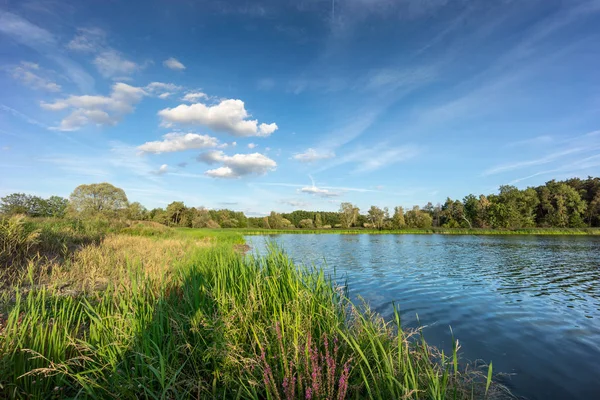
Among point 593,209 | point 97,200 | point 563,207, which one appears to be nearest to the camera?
point 97,200

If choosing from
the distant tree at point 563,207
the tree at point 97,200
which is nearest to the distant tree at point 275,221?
the tree at point 97,200

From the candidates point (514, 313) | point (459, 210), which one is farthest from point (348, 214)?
point (514, 313)

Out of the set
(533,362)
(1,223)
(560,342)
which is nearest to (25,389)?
(533,362)

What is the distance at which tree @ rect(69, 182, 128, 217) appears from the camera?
48.3 metres

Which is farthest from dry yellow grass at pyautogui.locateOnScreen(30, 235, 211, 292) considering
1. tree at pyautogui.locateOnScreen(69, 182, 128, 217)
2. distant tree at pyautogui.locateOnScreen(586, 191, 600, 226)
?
distant tree at pyautogui.locateOnScreen(586, 191, 600, 226)

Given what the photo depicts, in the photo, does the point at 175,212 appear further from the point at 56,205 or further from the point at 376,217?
the point at 376,217

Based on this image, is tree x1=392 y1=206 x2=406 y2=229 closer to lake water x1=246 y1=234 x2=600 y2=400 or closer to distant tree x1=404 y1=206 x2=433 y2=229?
distant tree x1=404 y1=206 x2=433 y2=229

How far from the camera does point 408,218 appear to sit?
Answer: 110 m

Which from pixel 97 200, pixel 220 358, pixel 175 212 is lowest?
pixel 220 358

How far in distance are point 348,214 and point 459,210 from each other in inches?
1747

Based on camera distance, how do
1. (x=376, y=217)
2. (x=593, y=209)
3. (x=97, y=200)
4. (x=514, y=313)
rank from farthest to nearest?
(x=376, y=217), (x=593, y=209), (x=97, y=200), (x=514, y=313)

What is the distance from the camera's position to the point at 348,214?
12694cm

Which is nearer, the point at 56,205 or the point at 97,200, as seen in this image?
the point at 56,205

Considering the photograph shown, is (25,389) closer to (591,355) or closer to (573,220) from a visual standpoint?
(591,355)
